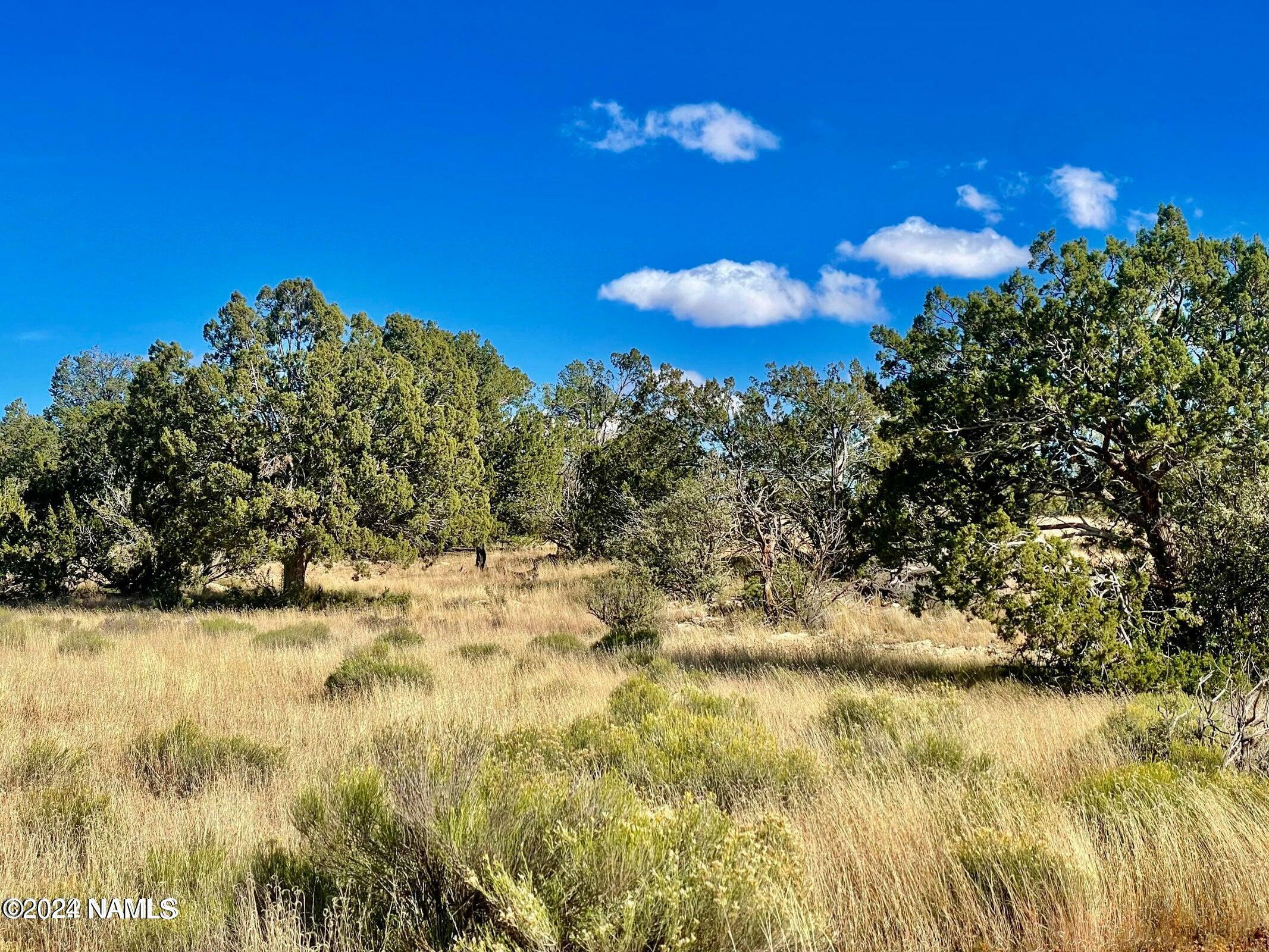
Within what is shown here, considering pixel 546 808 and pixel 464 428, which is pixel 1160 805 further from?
pixel 464 428

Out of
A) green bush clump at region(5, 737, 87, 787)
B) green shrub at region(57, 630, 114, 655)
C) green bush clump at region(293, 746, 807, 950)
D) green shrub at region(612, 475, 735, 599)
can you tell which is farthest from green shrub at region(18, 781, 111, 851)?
green shrub at region(612, 475, 735, 599)

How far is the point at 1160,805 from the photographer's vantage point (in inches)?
146

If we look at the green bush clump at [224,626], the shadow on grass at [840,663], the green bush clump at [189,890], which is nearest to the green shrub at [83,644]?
the green bush clump at [224,626]

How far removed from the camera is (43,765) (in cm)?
522

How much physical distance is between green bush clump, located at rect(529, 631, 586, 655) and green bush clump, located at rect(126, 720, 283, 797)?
6.68 meters

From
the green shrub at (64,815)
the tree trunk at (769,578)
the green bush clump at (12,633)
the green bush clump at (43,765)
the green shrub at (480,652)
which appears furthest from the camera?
the tree trunk at (769,578)

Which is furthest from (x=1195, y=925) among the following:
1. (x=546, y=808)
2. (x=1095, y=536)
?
(x=1095, y=536)

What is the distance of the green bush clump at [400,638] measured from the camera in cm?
1298

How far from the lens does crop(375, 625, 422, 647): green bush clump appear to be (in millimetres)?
12981

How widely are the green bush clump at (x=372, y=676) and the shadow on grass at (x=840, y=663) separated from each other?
391cm

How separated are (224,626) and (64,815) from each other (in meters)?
12.0

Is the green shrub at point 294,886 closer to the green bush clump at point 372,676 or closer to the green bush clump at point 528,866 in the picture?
the green bush clump at point 528,866

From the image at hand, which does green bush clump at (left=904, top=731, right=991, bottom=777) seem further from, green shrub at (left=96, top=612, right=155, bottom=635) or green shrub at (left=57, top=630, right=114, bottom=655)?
green shrub at (left=96, top=612, right=155, bottom=635)

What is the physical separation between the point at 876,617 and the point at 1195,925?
14736 mm
